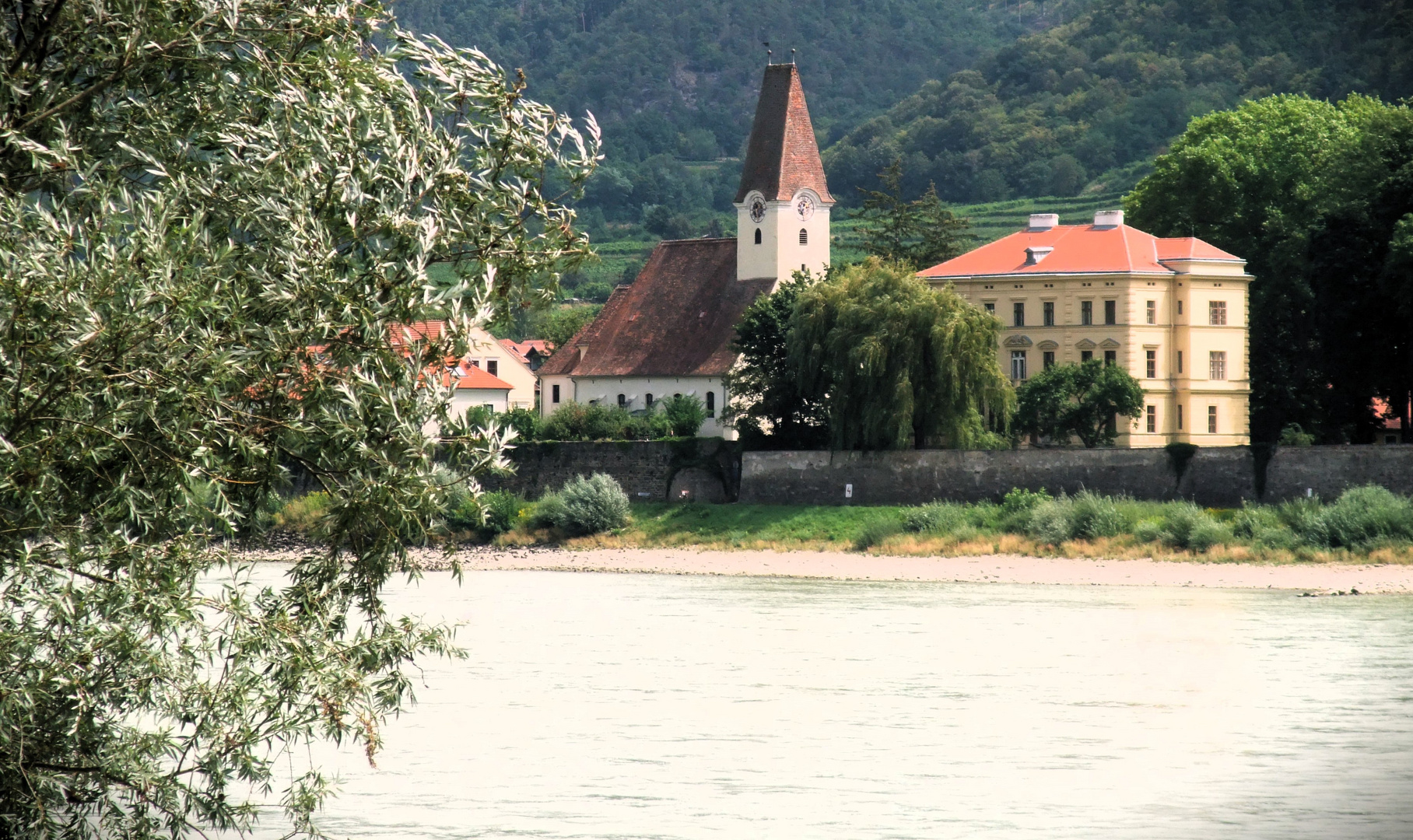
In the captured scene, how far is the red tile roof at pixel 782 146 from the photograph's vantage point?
70438 millimetres

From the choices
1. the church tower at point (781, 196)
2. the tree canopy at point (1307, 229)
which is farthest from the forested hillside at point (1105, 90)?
the church tower at point (781, 196)

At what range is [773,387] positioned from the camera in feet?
185

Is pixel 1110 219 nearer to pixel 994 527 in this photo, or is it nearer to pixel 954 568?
pixel 994 527

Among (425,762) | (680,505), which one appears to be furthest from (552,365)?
(425,762)

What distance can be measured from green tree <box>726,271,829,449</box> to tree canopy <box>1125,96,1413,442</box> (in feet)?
48.0

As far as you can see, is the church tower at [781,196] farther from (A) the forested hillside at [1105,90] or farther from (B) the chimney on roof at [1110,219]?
(A) the forested hillside at [1105,90]

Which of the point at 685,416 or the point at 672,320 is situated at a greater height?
the point at 672,320

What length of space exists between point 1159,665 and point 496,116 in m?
19.0

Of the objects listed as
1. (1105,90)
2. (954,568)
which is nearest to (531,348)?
(1105,90)

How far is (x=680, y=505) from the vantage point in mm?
57062

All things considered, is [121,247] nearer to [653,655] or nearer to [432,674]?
[432,674]

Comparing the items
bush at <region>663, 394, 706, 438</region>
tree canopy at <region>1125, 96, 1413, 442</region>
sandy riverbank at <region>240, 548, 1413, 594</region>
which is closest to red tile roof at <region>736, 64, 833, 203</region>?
bush at <region>663, 394, 706, 438</region>

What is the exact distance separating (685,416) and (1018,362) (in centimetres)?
1157

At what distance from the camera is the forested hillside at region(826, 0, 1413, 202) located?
438ft
